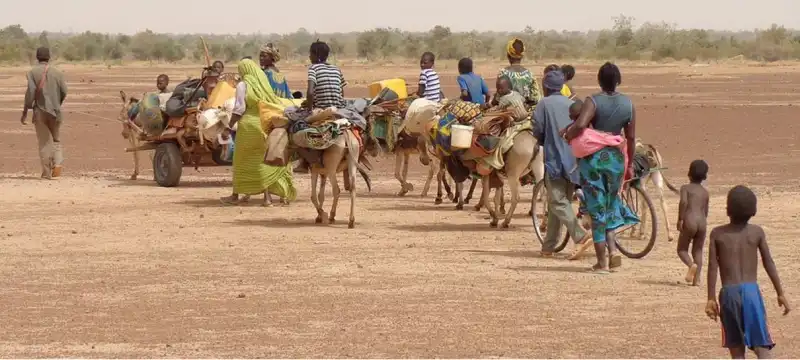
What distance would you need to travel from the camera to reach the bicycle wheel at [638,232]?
584 inches

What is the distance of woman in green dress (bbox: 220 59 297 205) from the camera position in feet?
62.3

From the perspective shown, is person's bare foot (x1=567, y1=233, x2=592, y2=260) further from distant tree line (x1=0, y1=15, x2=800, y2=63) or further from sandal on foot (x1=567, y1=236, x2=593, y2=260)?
distant tree line (x1=0, y1=15, x2=800, y2=63)

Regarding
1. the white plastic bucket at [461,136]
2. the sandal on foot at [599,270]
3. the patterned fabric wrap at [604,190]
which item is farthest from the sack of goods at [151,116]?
the patterned fabric wrap at [604,190]

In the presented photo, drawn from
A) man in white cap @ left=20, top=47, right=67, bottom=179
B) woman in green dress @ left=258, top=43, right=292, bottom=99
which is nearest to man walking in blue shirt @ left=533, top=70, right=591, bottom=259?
woman in green dress @ left=258, top=43, right=292, bottom=99

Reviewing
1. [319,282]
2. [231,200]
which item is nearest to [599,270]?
[319,282]

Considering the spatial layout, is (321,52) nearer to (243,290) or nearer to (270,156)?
(270,156)

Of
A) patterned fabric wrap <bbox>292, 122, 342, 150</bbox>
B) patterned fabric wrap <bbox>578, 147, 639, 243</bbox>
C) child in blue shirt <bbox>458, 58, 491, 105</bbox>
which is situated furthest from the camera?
child in blue shirt <bbox>458, 58, 491, 105</bbox>

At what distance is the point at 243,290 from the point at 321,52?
4947 millimetres

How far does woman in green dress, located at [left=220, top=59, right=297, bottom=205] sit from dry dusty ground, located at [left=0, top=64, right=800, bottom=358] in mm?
311

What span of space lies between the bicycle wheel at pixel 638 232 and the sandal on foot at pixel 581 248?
321mm

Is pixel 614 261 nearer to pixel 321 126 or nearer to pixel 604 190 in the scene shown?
pixel 604 190

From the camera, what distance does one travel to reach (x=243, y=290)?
43.4ft

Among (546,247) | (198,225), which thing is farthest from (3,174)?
(546,247)

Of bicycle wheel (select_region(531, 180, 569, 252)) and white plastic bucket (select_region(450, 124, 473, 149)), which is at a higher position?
white plastic bucket (select_region(450, 124, 473, 149))
